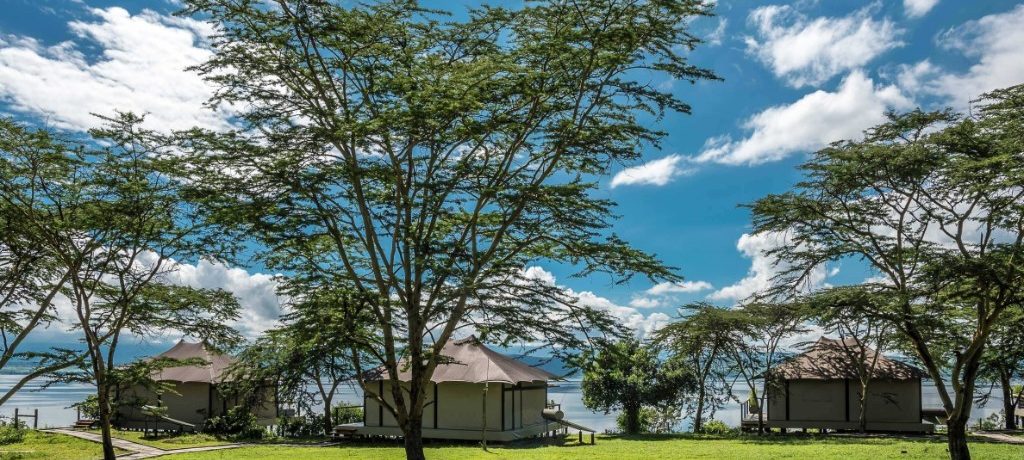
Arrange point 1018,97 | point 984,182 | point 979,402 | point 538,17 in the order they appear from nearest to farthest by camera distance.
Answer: point 538,17 < point 984,182 < point 1018,97 < point 979,402

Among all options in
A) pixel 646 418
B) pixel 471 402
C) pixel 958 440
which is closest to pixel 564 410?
pixel 646 418

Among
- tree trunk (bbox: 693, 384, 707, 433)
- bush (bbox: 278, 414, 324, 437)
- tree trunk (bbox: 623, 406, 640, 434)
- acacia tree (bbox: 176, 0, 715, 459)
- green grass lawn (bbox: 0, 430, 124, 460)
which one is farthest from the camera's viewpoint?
tree trunk (bbox: 623, 406, 640, 434)

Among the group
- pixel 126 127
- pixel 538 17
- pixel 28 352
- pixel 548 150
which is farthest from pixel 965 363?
pixel 28 352

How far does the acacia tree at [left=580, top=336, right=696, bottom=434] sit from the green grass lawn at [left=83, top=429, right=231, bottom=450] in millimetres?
13245

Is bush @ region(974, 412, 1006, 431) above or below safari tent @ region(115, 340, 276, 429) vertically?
below

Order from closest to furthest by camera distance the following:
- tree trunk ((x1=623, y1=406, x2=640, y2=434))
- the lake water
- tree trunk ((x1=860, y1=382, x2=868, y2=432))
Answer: tree trunk ((x1=860, y1=382, x2=868, y2=432)) < tree trunk ((x1=623, y1=406, x2=640, y2=434)) < the lake water

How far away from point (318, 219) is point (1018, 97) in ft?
41.4

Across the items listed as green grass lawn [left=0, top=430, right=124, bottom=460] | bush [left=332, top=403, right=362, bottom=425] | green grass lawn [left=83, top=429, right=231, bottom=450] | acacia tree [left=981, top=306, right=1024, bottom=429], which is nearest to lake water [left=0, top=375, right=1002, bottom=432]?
bush [left=332, top=403, right=362, bottom=425]

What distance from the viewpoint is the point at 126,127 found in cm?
1645

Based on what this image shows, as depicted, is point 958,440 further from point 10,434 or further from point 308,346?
point 10,434

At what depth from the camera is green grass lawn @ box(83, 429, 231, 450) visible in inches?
925

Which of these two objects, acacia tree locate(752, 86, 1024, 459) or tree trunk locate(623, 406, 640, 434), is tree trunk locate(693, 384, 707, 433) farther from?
acacia tree locate(752, 86, 1024, 459)

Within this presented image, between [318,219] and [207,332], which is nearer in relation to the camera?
[318,219]

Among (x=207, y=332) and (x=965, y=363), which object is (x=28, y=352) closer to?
(x=207, y=332)
